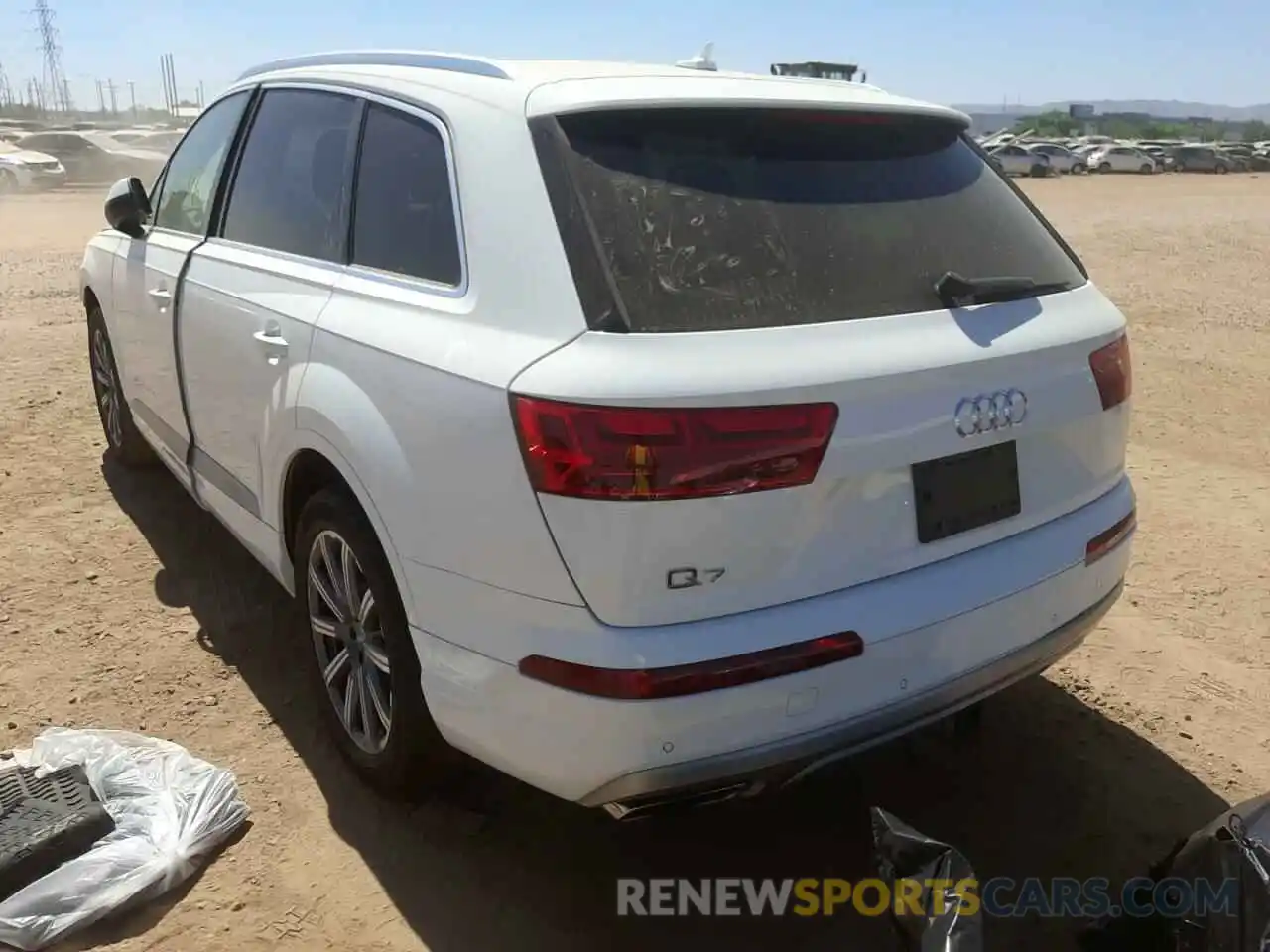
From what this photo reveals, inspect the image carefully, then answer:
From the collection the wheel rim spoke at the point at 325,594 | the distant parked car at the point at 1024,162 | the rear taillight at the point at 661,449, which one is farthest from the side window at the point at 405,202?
the distant parked car at the point at 1024,162

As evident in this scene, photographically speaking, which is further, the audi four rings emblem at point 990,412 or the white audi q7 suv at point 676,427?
the audi four rings emblem at point 990,412

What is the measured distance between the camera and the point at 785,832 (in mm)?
3105

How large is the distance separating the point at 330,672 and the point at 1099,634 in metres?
2.76

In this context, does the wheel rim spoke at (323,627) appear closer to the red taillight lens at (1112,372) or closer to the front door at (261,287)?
the front door at (261,287)

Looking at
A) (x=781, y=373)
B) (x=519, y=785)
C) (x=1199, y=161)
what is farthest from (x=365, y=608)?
(x=1199, y=161)

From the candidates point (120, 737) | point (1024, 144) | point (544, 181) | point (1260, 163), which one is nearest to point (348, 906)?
point (120, 737)

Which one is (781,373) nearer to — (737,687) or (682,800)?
(737,687)

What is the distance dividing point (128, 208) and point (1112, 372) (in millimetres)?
3762

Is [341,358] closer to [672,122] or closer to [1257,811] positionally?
[672,122]

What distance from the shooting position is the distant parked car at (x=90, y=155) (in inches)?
1297

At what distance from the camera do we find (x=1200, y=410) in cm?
726

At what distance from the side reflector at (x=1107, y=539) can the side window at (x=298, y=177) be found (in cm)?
210

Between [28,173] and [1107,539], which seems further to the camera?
[28,173]

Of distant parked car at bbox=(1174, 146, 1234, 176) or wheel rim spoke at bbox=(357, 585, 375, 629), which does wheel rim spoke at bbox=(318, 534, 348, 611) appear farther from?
distant parked car at bbox=(1174, 146, 1234, 176)
